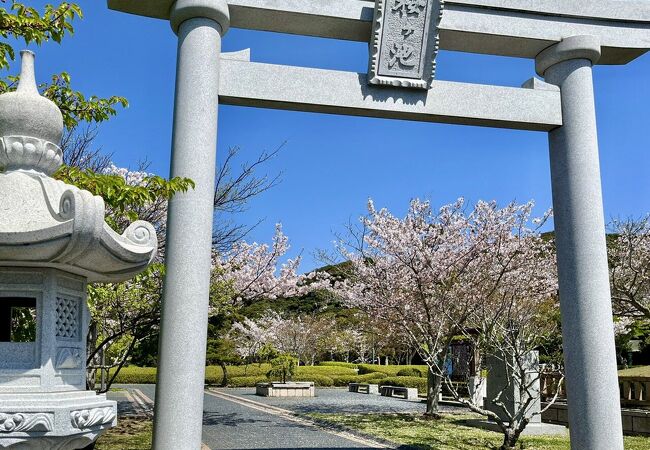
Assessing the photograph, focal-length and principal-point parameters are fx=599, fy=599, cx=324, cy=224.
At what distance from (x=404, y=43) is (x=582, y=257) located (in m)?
2.70

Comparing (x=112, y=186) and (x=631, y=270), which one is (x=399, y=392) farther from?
(x=112, y=186)

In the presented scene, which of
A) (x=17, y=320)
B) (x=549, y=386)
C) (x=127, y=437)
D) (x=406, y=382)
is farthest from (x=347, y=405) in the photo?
(x=17, y=320)

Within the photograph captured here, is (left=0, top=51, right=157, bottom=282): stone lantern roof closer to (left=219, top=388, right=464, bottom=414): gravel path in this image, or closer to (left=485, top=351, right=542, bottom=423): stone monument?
(left=485, top=351, right=542, bottom=423): stone monument

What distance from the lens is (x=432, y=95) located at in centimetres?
591

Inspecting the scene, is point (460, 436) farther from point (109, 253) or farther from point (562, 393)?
point (109, 253)

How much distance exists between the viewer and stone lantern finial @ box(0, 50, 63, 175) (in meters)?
3.11

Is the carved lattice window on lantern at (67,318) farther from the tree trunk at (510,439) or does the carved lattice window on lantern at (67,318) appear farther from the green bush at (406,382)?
the green bush at (406,382)

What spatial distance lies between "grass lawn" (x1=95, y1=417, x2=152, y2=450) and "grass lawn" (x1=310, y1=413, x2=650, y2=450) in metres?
4.07

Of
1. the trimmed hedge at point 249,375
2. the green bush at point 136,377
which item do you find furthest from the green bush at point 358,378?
the green bush at point 136,377

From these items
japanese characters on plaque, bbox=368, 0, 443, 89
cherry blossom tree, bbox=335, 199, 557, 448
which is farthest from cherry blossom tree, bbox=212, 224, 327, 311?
japanese characters on plaque, bbox=368, 0, 443, 89

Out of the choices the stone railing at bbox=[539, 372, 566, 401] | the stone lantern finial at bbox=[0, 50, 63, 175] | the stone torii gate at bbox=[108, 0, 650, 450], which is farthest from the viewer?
the stone railing at bbox=[539, 372, 566, 401]

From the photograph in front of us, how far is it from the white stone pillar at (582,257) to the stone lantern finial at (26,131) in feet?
15.7

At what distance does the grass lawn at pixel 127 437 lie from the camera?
347 inches

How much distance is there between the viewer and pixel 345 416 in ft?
47.8
